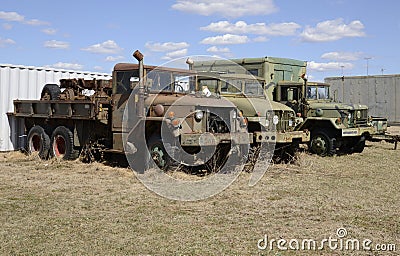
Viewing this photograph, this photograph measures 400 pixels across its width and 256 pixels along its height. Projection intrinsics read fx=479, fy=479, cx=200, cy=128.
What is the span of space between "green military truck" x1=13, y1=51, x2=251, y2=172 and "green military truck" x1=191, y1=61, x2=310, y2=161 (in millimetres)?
510

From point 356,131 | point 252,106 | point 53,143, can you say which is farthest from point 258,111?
point 53,143

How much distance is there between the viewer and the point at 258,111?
1030cm

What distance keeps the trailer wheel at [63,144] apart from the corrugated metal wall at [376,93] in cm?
1152

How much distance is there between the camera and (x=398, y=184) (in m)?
8.60

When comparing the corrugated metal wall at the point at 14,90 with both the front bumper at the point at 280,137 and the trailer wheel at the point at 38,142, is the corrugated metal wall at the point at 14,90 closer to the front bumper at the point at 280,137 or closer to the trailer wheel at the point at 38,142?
the trailer wheel at the point at 38,142

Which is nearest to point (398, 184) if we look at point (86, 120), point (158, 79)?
point (158, 79)

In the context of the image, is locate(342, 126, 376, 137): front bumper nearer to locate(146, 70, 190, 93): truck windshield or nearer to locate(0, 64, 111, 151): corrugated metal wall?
locate(146, 70, 190, 93): truck windshield

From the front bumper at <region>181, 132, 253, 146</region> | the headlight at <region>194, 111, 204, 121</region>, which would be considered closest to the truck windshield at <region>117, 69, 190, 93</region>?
the headlight at <region>194, 111, 204, 121</region>

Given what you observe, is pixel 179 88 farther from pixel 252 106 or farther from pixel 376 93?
pixel 376 93

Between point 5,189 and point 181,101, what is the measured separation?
3457mm

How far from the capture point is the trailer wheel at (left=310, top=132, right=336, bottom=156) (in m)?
12.6

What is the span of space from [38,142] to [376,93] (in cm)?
1329

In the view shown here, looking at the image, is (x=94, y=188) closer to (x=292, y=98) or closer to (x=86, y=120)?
(x=86, y=120)

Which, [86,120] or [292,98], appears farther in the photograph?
[292,98]
